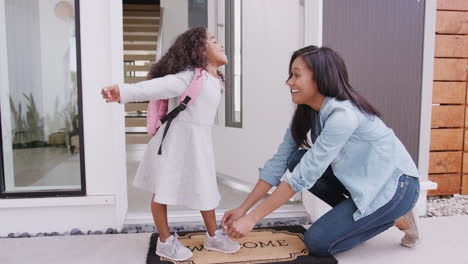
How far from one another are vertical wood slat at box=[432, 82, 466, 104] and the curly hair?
1789 millimetres

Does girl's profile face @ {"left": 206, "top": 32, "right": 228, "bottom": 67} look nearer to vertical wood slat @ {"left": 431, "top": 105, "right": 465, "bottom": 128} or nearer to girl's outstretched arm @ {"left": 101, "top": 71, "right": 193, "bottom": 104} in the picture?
girl's outstretched arm @ {"left": 101, "top": 71, "right": 193, "bottom": 104}

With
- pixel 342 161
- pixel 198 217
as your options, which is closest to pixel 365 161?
pixel 342 161

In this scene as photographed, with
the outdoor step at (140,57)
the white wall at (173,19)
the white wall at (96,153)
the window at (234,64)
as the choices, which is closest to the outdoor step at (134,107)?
the white wall at (173,19)

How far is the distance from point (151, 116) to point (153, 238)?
65 centimetres

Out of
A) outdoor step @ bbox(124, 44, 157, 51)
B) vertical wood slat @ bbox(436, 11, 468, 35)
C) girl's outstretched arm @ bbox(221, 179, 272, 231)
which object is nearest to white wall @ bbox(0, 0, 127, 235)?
girl's outstretched arm @ bbox(221, 179, 272, 231)

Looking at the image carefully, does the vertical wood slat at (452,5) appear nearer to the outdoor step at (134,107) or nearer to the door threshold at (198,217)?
the door threshold at (198,217)

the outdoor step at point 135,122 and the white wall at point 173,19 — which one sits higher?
the white wall at point 173,19

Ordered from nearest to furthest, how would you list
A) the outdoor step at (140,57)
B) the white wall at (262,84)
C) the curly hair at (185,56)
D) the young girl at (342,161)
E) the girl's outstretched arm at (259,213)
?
1. the girl's outstretched arm at (259,213)
2. the young girl at (342,161)
3. the curly hair at (185,56)
4. the white wall at (262,84)
5. the outdoor step at (140,57)

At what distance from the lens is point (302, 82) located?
1.57 meters

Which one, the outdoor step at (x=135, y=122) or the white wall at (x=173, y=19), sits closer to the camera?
the white wall at (x=173, y=19)

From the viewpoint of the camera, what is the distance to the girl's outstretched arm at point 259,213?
1351 mm

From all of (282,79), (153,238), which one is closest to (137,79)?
(282,79)

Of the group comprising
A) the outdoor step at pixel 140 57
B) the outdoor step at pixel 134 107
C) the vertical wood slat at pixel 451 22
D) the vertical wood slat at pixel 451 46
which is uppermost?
the outdoor step at pixel 140 57

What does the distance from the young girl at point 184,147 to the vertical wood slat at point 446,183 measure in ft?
5.95
